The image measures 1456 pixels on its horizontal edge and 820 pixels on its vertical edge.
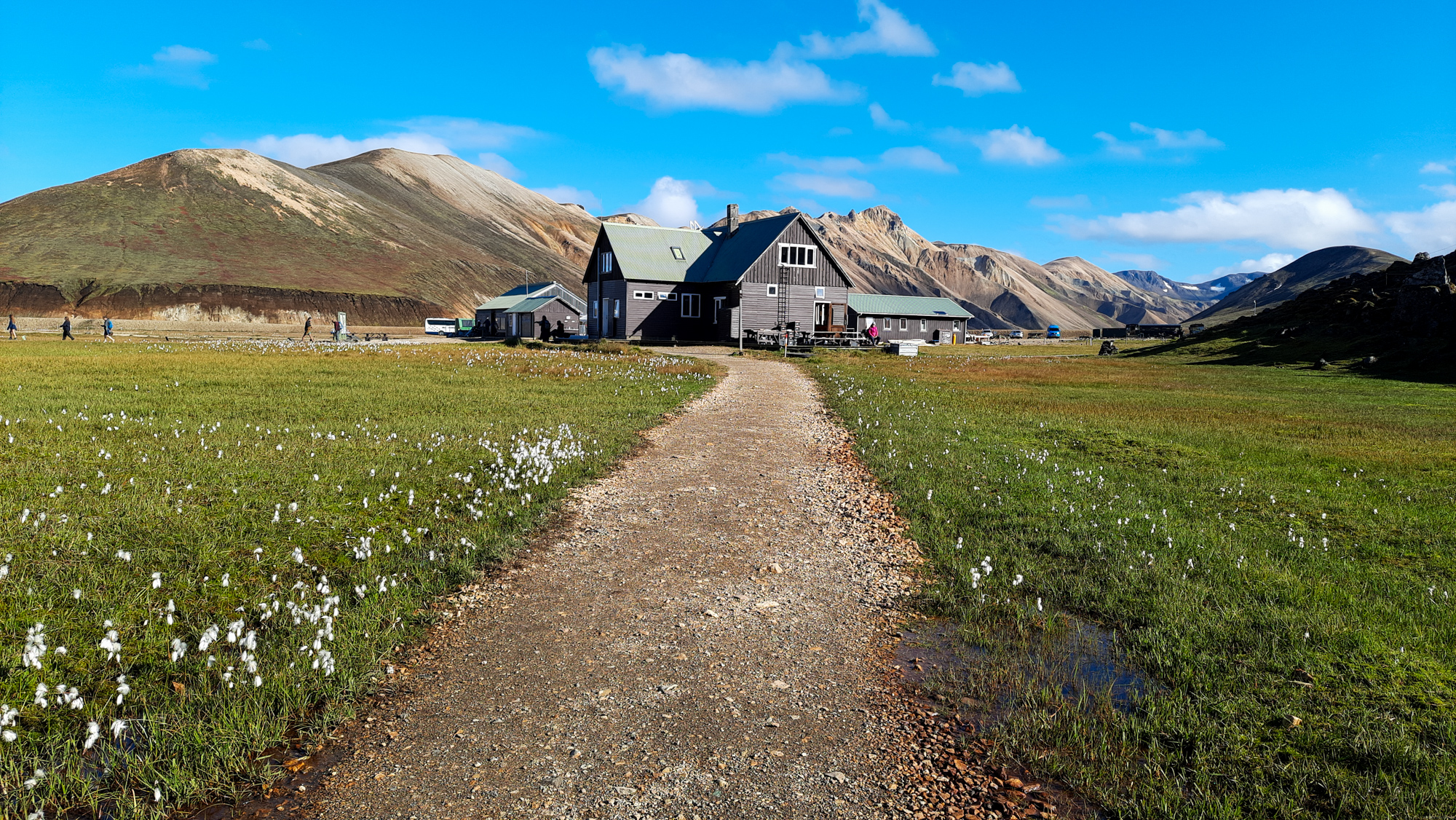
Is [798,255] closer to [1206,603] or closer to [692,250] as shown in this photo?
[692,250]

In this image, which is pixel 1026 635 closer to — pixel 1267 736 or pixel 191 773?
pixel 1267 736

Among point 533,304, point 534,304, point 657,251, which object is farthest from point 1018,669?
point 534,304

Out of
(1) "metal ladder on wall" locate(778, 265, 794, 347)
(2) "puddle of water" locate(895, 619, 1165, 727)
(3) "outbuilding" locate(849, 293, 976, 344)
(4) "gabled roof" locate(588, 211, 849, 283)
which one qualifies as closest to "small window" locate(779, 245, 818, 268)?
(1) "metal ladder on wall" locate(778, 265, 794, 347)

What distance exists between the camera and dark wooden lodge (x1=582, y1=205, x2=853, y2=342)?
5634 centimetres

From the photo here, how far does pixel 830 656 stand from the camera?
6.15 metres

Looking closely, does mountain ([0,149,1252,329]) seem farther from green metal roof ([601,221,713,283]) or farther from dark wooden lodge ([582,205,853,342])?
dark wooden lodge ([582,205,853,342])

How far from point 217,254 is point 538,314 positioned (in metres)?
108

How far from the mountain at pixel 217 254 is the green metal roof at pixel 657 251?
9761cm

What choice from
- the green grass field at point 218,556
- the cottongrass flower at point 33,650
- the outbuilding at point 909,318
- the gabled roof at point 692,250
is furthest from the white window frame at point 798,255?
the cottongrass flower at point 33,650

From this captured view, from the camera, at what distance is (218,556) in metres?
7.56

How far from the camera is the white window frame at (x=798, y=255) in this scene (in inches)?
2231

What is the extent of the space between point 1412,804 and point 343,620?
7.53 metres

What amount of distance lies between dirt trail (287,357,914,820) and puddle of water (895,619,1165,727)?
1.30ft

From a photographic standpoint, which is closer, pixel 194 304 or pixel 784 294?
pixel 784 294
